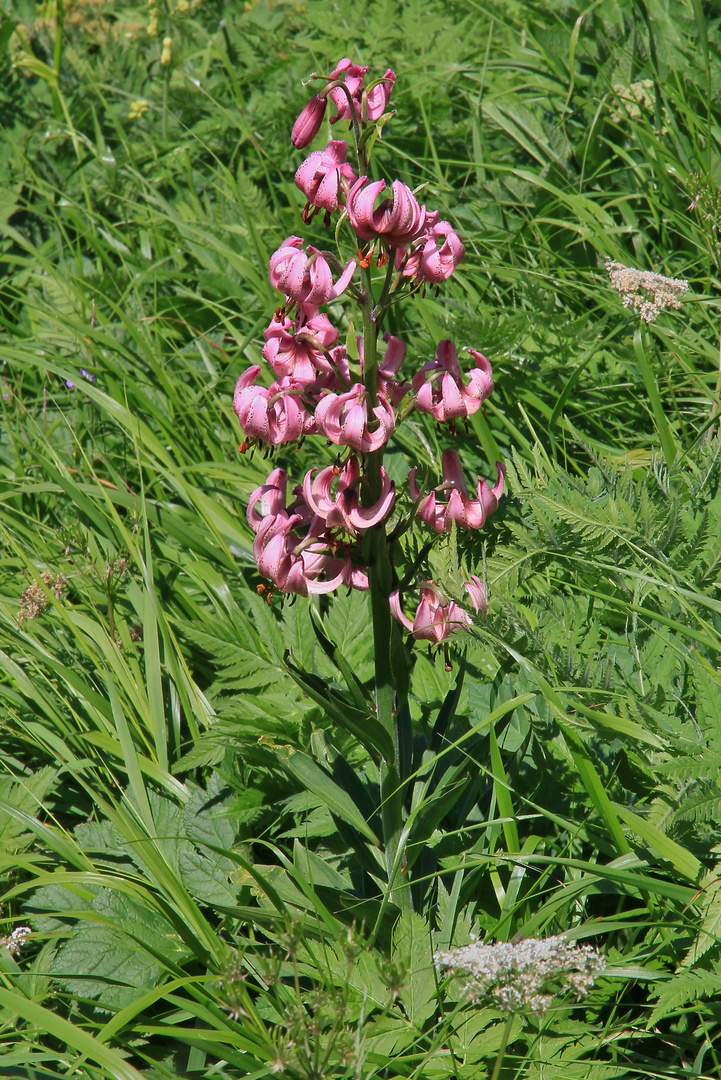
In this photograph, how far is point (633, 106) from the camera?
343 cm

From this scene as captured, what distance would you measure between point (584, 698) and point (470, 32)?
340cm

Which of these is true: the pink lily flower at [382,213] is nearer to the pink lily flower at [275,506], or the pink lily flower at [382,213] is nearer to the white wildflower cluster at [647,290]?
the pink lily flower at [275,506]

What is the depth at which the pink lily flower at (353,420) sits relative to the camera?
1.34 meters

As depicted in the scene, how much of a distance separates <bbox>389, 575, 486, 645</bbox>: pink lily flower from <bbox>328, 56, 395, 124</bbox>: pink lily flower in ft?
2.64

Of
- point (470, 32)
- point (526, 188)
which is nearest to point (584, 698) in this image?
point (526, 188)

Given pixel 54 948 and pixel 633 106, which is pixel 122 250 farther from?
pixel 54 948

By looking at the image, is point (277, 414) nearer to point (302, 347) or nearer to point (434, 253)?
A: point (302, 347)

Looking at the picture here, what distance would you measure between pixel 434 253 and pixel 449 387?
0.73 feet

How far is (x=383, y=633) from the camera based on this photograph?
1.55 meters

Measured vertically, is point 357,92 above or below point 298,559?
above

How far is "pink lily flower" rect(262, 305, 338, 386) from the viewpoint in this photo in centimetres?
143

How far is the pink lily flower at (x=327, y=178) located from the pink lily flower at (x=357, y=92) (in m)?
0.06

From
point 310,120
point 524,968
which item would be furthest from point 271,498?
point 524,968

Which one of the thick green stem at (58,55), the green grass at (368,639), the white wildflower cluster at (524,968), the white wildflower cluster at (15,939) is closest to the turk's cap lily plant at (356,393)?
the green grass at (368,639)
